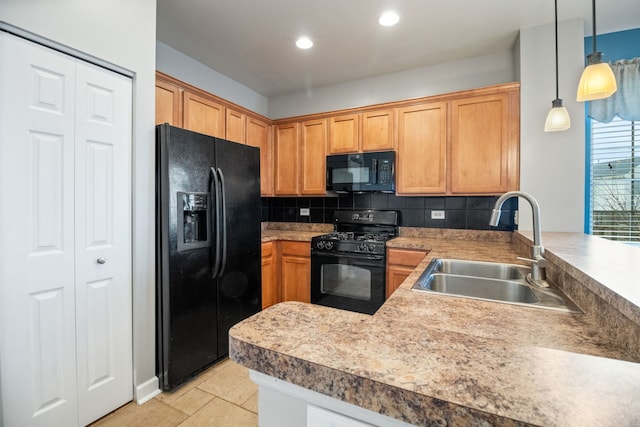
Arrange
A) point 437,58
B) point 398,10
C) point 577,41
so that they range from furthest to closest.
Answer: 1. point 437,58
2. point 577,41
3. point 398,10

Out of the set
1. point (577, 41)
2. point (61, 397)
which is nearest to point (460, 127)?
point (577, 41)

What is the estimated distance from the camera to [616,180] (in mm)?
2463

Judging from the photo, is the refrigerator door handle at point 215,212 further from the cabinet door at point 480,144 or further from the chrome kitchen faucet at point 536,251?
the cabinet door at point 480,144

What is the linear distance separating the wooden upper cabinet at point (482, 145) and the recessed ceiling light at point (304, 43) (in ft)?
4.69

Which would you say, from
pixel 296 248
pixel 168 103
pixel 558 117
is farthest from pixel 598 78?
pixel 168 103

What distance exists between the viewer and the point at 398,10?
7.17 ft

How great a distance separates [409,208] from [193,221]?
2.20 metres

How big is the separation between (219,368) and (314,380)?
82.4 inches

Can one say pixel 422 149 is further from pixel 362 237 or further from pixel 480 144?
pixel 362 237

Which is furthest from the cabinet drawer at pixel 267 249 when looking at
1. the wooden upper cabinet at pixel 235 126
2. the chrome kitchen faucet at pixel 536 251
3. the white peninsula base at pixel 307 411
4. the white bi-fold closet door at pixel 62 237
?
the white peninsula base at pixel 307 411

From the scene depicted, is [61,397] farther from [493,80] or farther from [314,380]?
[493,80]

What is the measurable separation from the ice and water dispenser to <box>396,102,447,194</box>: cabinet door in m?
1.87

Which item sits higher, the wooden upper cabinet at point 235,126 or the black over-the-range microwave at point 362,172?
the wooden upper cabinet at point 235,126

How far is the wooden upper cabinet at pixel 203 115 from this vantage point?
257 cm
